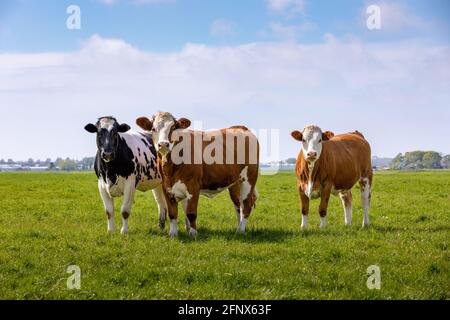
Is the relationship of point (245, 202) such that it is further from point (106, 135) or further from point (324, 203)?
point (106, 135)

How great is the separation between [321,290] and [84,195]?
18.3 meters

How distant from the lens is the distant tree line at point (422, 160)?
14200cm

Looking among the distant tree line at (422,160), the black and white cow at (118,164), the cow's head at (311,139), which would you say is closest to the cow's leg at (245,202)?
the cow's head at (311,139)

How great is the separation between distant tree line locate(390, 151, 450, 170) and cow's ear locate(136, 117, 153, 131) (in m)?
134

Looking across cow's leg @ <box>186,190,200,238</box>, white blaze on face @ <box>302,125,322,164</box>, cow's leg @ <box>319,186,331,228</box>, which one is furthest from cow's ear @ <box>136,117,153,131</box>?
cow's leg @ <box>319,186,331,228</box>

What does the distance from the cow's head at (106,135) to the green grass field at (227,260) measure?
1.72 metres

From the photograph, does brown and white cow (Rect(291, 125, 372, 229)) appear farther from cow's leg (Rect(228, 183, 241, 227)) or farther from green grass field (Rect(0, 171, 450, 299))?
cow's leg (Rect(228, 183, 241, 227))

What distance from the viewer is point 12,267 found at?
818 centimetres

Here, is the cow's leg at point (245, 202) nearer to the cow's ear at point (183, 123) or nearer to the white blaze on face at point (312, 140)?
the white blaze on face at point (312, 140)

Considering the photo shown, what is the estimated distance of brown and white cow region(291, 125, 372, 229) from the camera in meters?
11.8

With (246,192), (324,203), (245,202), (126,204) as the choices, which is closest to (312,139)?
(324,203)

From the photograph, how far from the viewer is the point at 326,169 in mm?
12000
